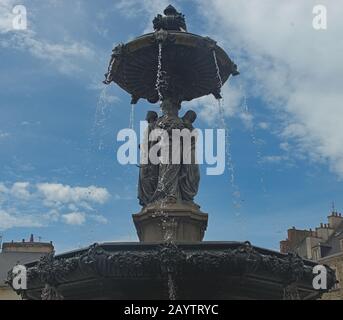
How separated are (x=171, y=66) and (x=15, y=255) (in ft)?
117

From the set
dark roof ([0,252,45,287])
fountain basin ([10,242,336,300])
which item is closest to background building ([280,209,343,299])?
dark roof ([0,252,45,287])

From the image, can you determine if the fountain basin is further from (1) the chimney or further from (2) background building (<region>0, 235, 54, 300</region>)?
(1) the chimney

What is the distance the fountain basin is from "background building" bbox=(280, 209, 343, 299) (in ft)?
107

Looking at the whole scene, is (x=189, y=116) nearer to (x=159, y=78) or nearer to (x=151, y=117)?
(x=151, y=117)

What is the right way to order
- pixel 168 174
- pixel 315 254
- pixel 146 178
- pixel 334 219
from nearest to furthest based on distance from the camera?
1. pixel 168 174
2. pixel 146 178
3. pixel 315 254
4. pixel 334 219

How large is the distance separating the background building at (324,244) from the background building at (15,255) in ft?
56.9

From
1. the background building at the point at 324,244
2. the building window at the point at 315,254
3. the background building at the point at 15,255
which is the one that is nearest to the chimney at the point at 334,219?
the background building at the point at 324,244

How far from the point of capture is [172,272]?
9.53 m

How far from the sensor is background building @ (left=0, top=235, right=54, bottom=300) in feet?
139

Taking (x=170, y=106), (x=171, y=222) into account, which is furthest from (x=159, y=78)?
(x=171, y=222)

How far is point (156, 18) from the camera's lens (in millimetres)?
13914
